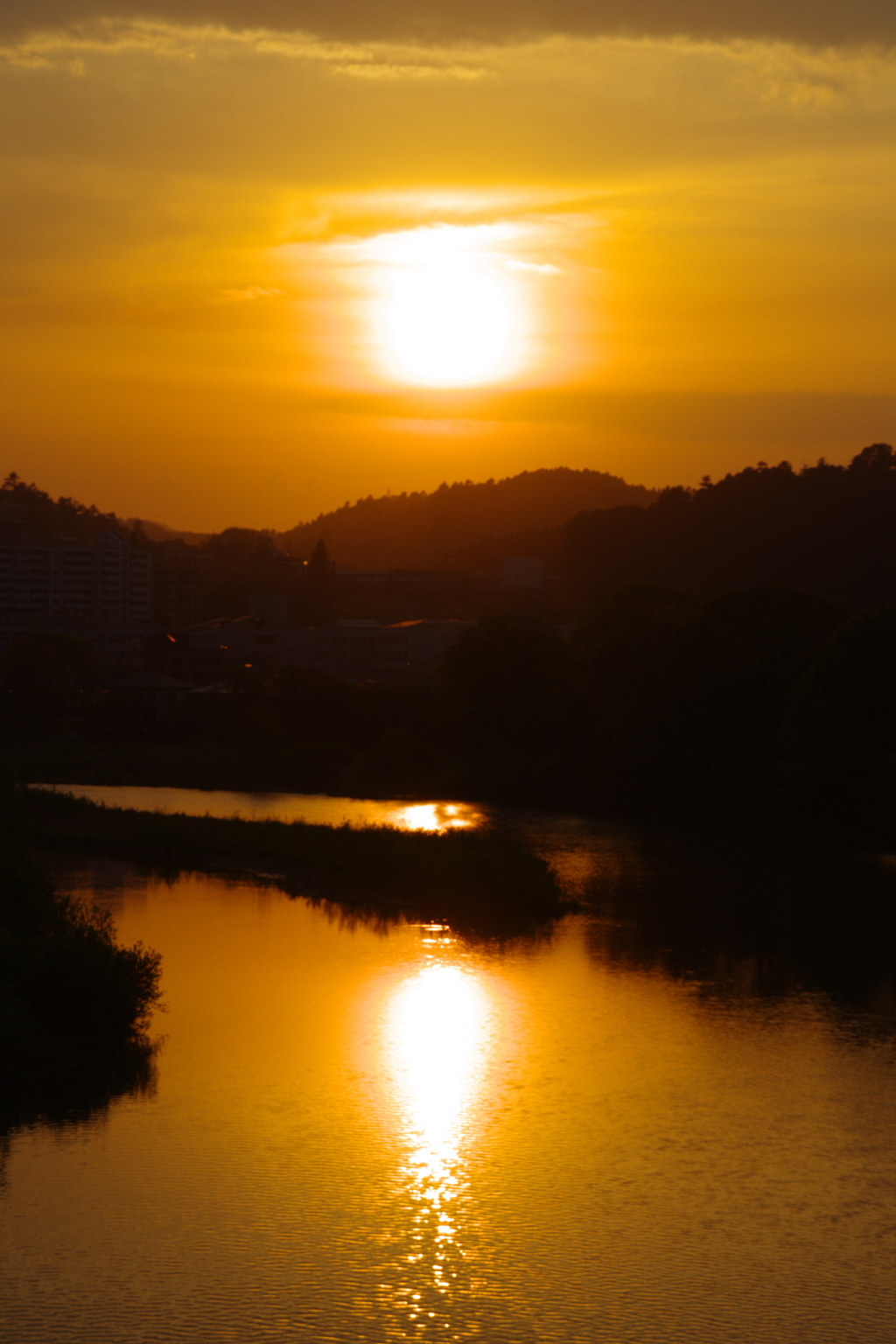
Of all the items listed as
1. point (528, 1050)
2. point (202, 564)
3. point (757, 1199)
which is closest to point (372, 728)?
point (528, 1050)

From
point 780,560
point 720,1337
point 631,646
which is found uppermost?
point 780,560

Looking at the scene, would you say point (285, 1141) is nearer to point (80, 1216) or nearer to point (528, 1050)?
point (80, 1216)

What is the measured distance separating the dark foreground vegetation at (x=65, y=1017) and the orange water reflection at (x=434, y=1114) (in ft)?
12.0

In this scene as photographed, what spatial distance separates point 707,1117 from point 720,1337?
5.53m

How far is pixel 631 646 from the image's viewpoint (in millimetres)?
57656

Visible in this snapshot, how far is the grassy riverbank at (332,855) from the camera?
29875 mm

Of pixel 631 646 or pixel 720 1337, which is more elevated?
pixel 631 646

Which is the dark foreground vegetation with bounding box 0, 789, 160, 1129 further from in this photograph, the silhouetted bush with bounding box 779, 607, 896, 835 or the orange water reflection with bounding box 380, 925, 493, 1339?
the silhouetted bush with bounding box 779, 607, 896, 835

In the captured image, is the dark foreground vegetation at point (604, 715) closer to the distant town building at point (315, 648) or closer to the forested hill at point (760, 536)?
the forested hill at point (760, 536)

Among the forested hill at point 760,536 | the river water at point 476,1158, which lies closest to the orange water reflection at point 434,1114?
the river water at point 476,1158

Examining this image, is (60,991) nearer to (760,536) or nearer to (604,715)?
(604,715)

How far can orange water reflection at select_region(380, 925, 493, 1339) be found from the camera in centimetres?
1197

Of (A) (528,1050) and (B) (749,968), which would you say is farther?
(B) (749,968)

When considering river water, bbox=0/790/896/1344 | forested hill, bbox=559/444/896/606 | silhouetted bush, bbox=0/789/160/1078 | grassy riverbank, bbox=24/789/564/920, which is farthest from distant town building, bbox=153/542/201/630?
silhouetted bush, bbox=0/789/160/1078
